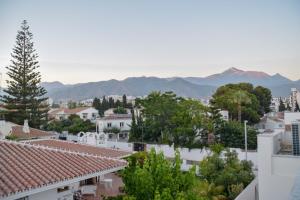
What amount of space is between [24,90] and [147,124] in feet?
37.6

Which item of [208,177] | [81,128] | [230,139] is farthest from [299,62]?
[81,128]

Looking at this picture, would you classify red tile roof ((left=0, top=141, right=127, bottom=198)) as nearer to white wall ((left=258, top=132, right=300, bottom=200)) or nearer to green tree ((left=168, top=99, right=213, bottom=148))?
white wall ((left=258, top=132, right=300, bottom=200))

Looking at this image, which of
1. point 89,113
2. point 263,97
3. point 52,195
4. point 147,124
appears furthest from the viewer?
point 89,113

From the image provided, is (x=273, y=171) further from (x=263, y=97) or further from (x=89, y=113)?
(x=89, y=113)

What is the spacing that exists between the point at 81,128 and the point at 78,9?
2649cm

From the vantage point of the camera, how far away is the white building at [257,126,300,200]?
9500mm

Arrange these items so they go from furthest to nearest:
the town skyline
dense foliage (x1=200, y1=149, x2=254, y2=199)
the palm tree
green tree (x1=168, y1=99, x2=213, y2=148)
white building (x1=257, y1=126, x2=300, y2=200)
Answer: the palm tree
green tree (x1=168, y1=99, x2=213, y2=148)
dense foliage (x1=200, y1=149, x2=254, y2=199)
white building (x1=257, y1=126, x2=300, y2=200)
the town skyline

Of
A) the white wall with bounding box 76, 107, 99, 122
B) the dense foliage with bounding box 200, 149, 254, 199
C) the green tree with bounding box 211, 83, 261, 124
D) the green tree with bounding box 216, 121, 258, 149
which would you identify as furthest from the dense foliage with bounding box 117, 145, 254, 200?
the white wall with bounding box 76, 107, 99, 122

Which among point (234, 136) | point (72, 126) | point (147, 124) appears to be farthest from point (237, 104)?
point (72, 126)

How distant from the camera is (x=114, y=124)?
1435 inches

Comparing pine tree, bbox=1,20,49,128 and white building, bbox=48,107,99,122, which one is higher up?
pine tree, bbox=1,20,49,128

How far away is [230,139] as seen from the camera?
71.3 feet

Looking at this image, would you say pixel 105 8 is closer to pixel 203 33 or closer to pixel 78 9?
pixel 78 9

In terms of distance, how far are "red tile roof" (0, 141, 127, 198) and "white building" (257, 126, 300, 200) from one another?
4990 millimetres
